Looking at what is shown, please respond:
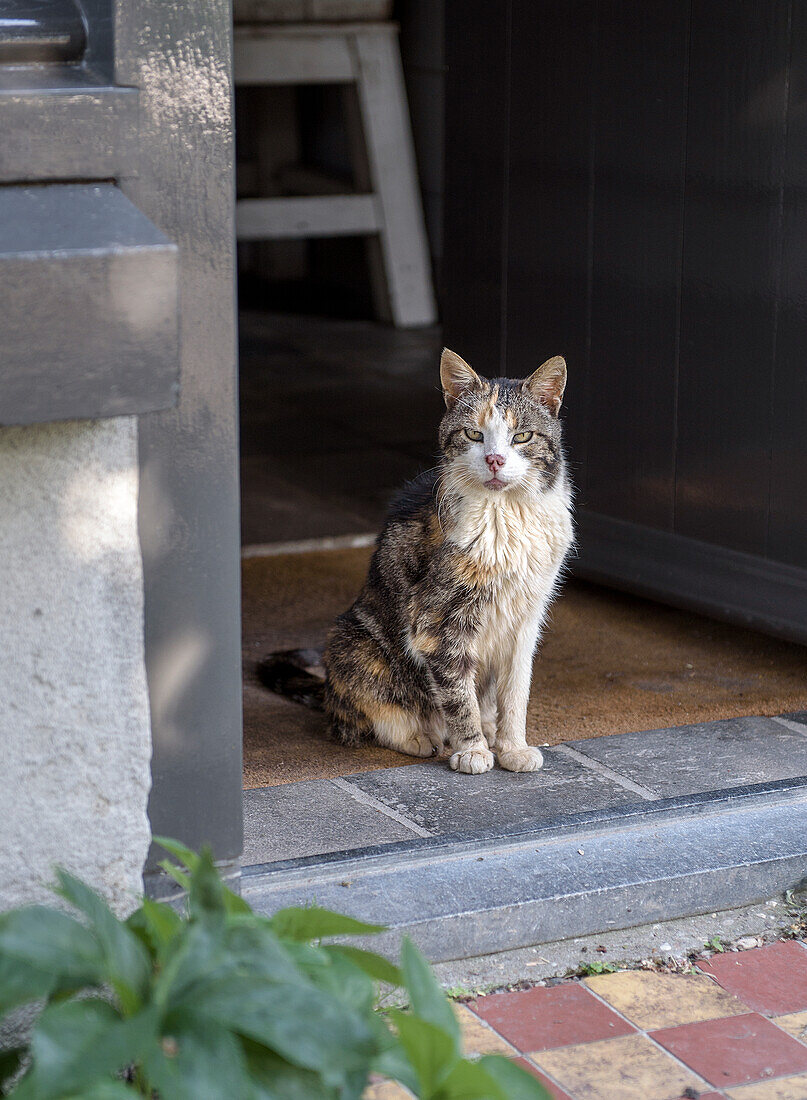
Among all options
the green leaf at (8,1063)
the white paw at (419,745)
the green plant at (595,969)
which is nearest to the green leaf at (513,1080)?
the green leaf at (8,1063)

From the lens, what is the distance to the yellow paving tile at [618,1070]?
7.80 ft

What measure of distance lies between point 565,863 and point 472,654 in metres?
0.74

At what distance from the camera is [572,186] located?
489 centimetres

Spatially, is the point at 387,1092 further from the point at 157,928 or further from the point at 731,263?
the point at 731,263

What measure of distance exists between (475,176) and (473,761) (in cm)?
278

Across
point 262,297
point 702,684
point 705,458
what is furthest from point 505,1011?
point 262,297

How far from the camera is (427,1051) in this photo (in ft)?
6.01

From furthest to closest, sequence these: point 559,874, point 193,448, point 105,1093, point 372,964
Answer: point 559,874 < point 193,448 < point 372,964 < point 105,1093

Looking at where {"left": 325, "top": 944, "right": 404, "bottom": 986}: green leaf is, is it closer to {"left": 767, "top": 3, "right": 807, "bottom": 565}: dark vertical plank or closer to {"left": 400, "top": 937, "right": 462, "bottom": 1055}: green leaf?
{"left": 400, "top": 937, "right": 462, "bottom": 1055}: green leaf

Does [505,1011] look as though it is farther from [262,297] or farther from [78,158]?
[262,297]

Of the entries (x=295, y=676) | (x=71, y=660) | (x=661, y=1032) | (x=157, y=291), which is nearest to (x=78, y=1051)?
(x=71, y=660)

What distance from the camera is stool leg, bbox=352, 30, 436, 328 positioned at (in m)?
10.9

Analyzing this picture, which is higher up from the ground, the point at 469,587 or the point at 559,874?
the point at 469,587

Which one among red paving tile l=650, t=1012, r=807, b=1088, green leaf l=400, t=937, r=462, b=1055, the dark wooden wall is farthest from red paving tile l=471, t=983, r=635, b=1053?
the dark wooden wall
